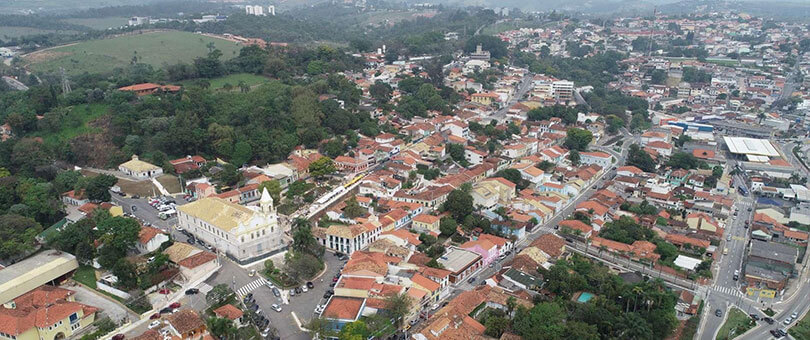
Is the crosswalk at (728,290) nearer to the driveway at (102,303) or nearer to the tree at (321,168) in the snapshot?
the tree at (321,168)

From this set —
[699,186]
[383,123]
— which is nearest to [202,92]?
[383,123]

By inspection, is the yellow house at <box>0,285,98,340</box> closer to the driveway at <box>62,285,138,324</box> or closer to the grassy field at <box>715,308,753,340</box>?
the driveway at <box>62,285,138,324</box>

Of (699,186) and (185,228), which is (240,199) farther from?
(699,186)

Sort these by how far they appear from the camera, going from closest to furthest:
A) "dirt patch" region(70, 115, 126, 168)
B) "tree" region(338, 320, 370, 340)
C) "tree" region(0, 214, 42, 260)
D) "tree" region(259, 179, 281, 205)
→ "tree" region(338, 320, 370, 340) → "tree" region(0, 214, 42, 260) → "tree" region(259, 179, 281, 205) → "dirt patch" region(70, 115, 126, 168)

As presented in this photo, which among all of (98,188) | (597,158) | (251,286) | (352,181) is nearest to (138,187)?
(98,188)

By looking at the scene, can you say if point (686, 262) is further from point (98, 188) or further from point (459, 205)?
point (98, 188)

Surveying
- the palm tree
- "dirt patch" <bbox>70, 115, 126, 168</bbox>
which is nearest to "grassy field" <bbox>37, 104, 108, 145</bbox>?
"dirt patch" <bbox>70, 115, 126, 168</bbox>
